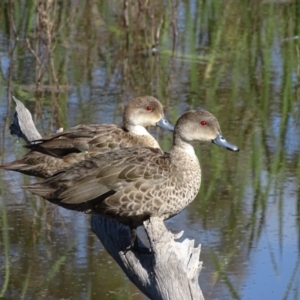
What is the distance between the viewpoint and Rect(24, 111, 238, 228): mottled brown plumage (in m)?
5.27

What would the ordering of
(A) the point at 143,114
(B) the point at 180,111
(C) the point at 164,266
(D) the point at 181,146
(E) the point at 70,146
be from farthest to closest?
(B) the point at 180,111 → (A) the point at 143,114 → (E) the point at 70,146 → (D) the point at 181,146 → (C) the point at 164,266

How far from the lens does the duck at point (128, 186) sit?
5.27 meters

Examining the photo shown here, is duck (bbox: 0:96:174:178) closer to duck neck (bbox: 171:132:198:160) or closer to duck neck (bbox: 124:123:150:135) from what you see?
duck neck (bbox: 124:123:150:135)

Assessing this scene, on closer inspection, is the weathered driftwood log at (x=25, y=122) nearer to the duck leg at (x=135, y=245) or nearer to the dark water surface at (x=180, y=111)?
the dark water surface at (x=180, y=111)

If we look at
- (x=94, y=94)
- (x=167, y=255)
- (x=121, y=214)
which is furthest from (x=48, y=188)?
(x=94, y=94)

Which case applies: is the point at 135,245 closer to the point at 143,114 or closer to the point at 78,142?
the point at 78,142

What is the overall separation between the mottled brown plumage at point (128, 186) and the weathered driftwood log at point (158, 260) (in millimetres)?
102

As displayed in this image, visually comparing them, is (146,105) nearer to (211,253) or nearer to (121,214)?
(211,253)

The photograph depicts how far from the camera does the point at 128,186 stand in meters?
5.33

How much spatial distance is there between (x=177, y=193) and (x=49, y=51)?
15.2ft

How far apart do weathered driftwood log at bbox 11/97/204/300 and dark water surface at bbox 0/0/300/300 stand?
597mm

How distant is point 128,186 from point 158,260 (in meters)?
0.71

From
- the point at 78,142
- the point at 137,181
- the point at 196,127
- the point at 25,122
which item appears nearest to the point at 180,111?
the point at 25,122

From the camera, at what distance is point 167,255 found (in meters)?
4.66
